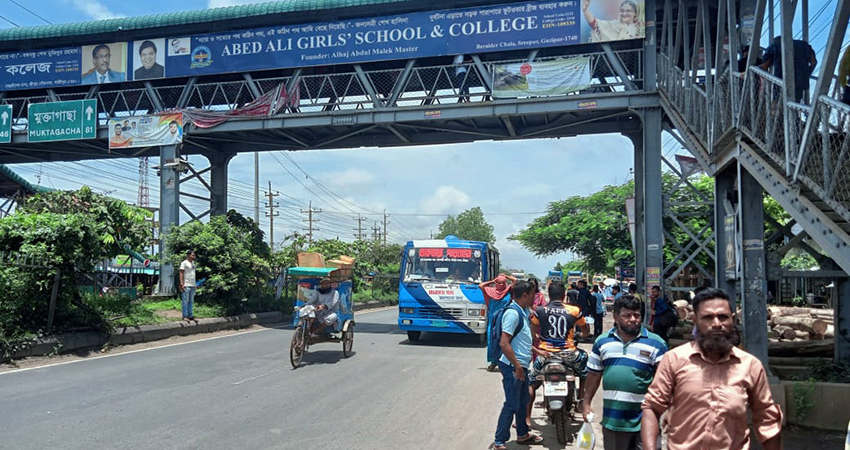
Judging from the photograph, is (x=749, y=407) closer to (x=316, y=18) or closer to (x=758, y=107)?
(x=758, y=107)

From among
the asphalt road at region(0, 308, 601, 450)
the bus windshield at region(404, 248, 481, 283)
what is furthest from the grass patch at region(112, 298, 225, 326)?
Answer: the bus windshield at region(404, 248, 481, 283)

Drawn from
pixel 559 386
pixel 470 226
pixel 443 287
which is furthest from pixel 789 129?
pixel 470 226

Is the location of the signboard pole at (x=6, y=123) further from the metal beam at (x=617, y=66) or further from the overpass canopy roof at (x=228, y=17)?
the metal beam at (x=617, y=66)

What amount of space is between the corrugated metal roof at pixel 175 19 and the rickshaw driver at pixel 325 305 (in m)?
11.0

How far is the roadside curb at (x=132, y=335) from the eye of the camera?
11141mm

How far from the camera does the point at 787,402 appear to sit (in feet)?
23.4

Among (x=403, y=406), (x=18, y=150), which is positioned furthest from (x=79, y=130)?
(x=403, y=406)

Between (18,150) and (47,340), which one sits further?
(18,150)

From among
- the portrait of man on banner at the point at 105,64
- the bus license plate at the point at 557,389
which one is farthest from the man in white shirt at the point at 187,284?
the bus license plate at the point at 557,389

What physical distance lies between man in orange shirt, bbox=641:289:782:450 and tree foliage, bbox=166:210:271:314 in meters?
16.7

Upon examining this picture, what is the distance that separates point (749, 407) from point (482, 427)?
13.8 ft

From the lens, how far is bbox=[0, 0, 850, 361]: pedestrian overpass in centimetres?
783

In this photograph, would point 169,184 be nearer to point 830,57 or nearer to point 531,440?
point 531,440

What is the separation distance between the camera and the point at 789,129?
604 centimetres
